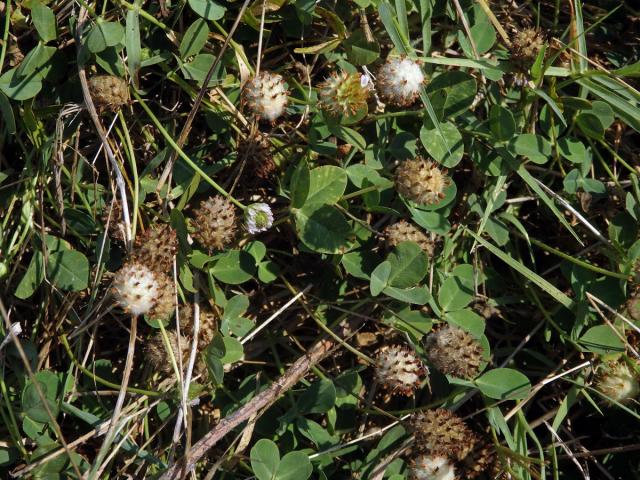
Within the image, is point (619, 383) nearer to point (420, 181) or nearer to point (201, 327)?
point (420, 181)

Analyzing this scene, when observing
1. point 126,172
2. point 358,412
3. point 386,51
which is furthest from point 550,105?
point 126,172

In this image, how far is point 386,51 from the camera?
8.93 feet

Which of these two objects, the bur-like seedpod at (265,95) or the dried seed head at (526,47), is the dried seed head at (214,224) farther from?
the dried seed head at (526,47)

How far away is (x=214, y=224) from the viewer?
2.34 m

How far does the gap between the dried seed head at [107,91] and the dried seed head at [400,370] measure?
119cm

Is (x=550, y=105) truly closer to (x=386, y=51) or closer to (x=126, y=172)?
(x=386, y=51)

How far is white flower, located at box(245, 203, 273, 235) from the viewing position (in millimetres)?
2373

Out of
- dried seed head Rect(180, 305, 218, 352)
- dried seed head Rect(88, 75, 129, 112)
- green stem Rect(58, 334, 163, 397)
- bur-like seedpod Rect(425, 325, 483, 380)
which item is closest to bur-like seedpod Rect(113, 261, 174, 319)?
dried seed head Rect(180, 305, 218, 352)

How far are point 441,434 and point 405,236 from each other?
2.09 ft

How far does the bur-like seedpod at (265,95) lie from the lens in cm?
236

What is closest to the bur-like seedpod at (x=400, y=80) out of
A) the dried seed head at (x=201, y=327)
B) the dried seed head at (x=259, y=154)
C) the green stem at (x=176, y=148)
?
the dried seed head at (x=259, y=154)

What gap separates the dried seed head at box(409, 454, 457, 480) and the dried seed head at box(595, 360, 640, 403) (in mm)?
580

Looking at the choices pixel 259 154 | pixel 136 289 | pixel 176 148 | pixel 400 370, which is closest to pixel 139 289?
pixel 136 289

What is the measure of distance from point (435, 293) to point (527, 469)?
625mm
